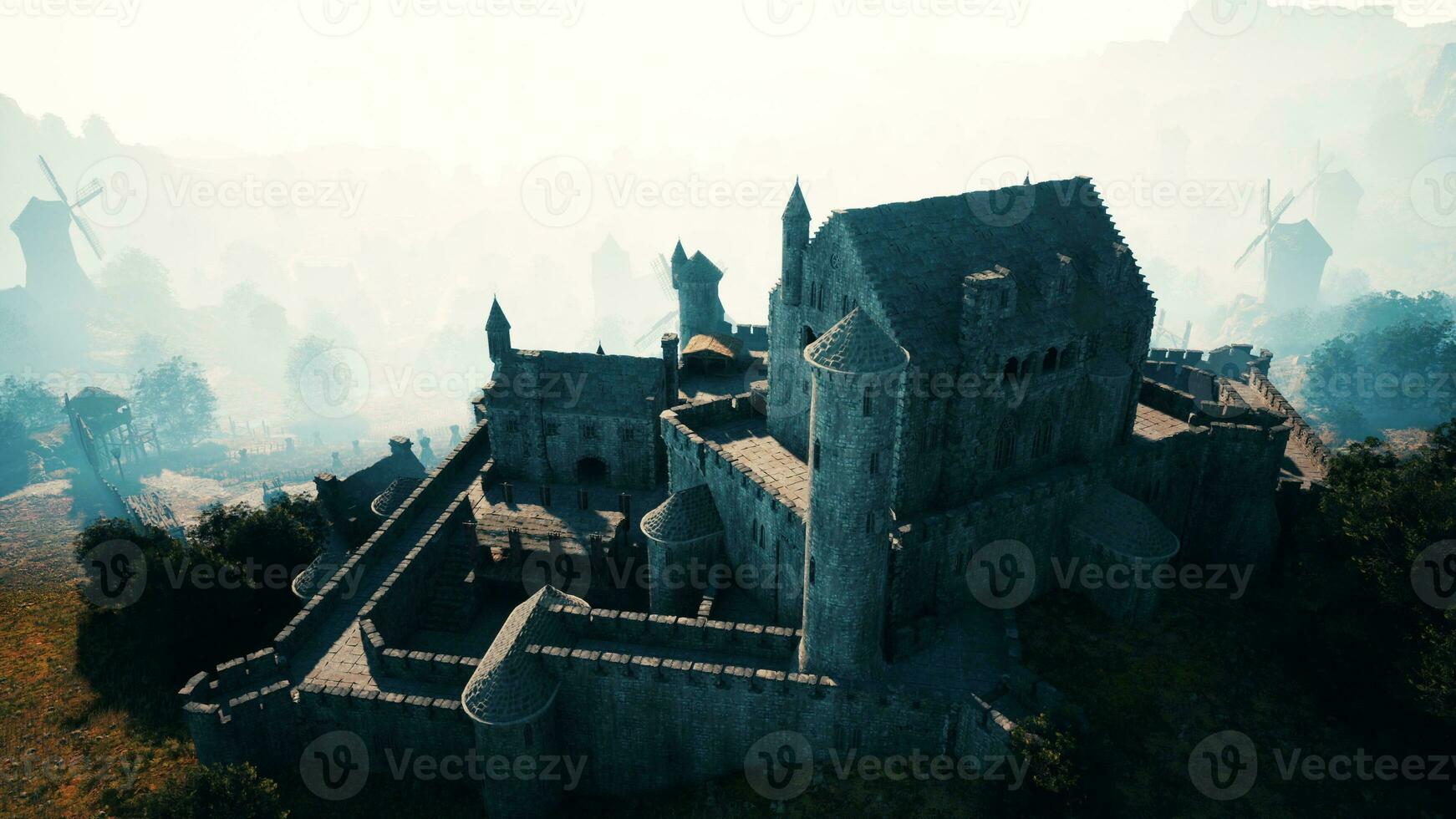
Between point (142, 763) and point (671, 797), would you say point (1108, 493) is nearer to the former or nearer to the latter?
point (671, 797)

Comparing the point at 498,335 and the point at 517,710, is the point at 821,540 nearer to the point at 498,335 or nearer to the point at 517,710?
the point at 517,710

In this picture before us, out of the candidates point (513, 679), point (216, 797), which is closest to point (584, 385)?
point (513, 679)
